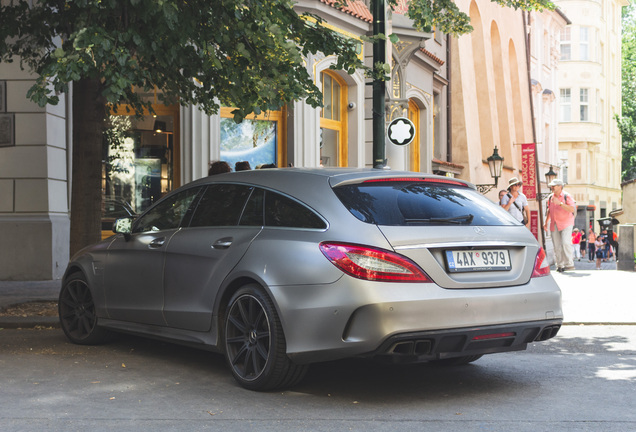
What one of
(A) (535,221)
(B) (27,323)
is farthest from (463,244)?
(A) (535,221)

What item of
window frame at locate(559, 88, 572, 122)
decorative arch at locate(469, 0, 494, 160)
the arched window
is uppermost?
window frame at locate(559, 88, 572, 122)

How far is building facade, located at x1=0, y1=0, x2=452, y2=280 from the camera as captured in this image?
13828 mm

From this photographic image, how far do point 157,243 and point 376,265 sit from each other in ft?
7.21

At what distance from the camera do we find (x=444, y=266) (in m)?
5.35

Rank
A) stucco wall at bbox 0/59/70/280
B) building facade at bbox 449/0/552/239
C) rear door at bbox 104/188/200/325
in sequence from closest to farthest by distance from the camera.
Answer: rear door at bbox 104/188/200/325, stucco wall at bbox 0/59/70/280, building facade at bbox 449/0/552/239

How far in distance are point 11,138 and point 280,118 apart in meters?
5.49

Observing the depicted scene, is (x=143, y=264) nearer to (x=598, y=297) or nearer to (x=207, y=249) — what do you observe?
(x=207, y=249)

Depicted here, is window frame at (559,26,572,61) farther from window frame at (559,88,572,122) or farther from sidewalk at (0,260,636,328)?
sidewalk at (0,260,636,328)

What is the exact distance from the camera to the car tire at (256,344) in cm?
547

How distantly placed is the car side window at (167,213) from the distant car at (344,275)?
0.44 ft

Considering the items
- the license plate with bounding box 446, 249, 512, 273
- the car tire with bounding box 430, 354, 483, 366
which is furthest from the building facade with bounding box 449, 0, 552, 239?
the license plate with bounding box 446, 249, 512, 273

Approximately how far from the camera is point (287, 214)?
5.79 m

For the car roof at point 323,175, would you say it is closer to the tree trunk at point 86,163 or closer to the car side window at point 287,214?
the car side window at point 287,214

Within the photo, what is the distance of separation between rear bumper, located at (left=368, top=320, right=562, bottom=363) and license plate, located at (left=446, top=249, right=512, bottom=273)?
361 mm
